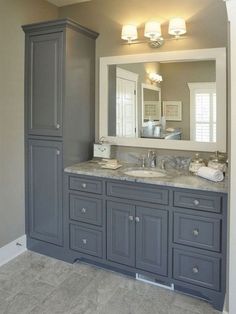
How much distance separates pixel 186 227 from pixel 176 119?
1.02m

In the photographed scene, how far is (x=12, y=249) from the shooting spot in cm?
294

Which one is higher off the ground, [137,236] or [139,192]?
[139,192]

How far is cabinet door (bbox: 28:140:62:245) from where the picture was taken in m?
2.88

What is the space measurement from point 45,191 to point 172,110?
4.73 feet

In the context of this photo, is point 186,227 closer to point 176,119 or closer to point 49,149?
point 176,119

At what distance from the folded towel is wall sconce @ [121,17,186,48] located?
1233 millimetres

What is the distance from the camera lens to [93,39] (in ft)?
10.2

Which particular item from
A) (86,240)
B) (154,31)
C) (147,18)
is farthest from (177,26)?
(86,240)

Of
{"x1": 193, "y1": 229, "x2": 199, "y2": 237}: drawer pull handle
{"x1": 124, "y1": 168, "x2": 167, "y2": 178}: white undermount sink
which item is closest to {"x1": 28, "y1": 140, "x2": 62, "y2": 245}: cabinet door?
{"x1": 124, "y1": 168, "x2": 167, "y2": 178}: white undermount sink

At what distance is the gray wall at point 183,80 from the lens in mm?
2664

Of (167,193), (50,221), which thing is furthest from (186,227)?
(50,221)

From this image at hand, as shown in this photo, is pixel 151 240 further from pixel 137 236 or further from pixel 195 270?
pixel 195 270

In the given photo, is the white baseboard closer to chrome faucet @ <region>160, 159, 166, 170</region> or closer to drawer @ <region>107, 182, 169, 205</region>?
drawer @ <region>107, 182, 169, 205</region>

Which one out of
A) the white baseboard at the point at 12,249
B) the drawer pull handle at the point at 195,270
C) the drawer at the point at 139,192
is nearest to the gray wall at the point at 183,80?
the drawer at the point at 139,192
